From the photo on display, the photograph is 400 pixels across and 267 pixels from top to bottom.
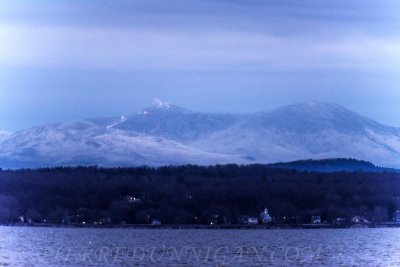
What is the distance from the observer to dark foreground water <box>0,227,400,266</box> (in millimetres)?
114656

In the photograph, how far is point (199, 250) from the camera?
133125 millimetres

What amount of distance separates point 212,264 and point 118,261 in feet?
24.1

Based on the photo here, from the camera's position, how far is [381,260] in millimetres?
118000

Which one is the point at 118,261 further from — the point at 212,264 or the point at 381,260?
the point at 381,260

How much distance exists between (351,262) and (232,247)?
80.9 feet

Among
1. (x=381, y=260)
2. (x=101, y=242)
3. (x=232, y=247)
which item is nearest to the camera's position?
(x=381, y=260)

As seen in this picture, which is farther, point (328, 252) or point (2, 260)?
point (328, 252)

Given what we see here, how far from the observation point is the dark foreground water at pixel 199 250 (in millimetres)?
114656

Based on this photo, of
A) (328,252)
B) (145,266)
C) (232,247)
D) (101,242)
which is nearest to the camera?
(145,266)

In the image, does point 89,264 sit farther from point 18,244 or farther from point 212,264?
point 18,244

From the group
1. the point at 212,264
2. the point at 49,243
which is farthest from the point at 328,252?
the point at 49,243

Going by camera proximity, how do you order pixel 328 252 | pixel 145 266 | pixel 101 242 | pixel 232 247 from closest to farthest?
1. pixel 145 266
2. pixel 328 252
3. pixel 232 247
4. pixel 101 242

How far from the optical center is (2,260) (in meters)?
114

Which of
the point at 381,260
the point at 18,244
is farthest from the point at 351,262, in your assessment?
the point at 18,244
